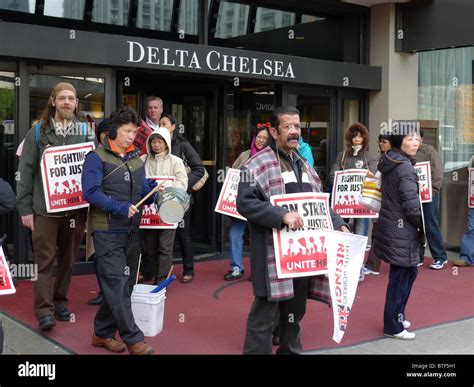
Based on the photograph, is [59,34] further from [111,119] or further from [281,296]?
[281,296]

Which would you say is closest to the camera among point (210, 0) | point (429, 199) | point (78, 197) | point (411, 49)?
point (78, 197)

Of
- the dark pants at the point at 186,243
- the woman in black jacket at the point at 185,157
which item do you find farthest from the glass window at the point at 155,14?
the dark pants at the point at 186,243

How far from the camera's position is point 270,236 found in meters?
4.57

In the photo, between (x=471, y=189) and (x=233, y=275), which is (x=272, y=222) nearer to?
(x=233, y=275)

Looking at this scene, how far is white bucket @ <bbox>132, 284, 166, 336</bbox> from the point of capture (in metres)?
5.51

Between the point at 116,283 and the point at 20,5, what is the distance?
4.43m

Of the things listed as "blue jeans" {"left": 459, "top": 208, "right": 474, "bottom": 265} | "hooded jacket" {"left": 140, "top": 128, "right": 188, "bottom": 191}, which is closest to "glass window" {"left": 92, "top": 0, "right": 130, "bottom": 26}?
"hooded jacket" {"left": 140, "top": 128, "right": 188, "bottom": 191}

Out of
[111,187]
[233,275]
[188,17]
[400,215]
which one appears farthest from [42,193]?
[188,17]

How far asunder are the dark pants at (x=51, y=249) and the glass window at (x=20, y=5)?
3.16 meters

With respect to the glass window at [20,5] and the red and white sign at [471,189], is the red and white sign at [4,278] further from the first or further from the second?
the red and white sign at [471,189]

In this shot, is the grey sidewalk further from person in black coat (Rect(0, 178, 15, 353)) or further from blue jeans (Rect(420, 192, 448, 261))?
blue jeans (Rect(420, 192, 448, 261))
